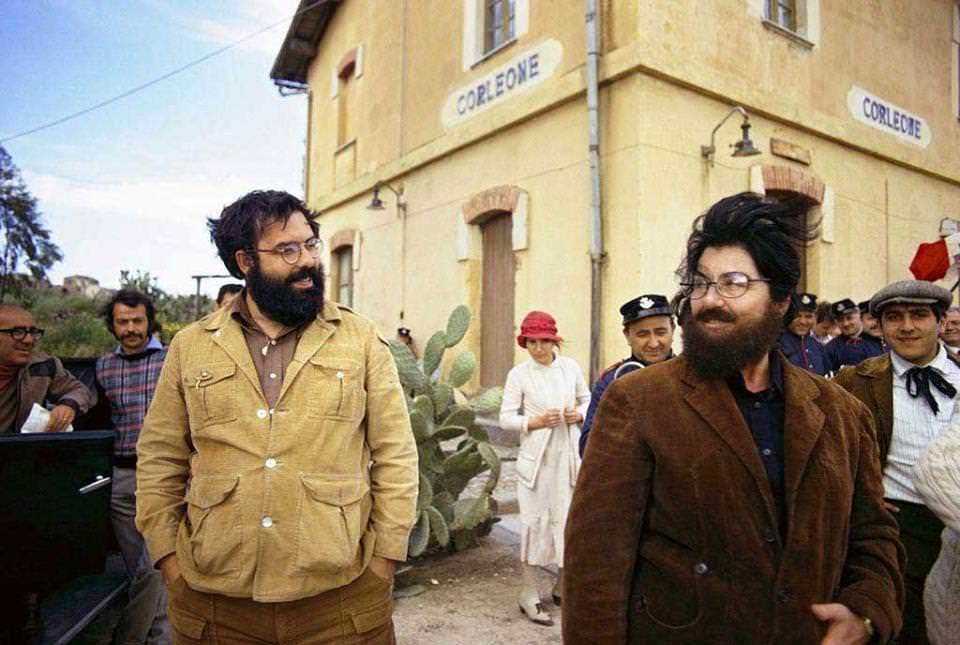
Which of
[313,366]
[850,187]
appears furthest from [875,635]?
[850,187]

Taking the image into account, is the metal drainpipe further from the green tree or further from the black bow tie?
the green tree

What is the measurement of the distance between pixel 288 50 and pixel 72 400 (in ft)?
45.3

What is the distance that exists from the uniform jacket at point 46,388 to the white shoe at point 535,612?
2.61 metres

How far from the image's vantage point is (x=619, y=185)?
7.55m

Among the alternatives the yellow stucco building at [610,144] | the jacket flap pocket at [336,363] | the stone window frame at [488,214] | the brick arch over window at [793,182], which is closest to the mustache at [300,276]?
the jacket flap pocket at [336,363]

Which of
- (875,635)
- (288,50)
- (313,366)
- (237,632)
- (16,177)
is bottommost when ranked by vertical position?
(237,632)

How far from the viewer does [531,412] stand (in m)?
4.27

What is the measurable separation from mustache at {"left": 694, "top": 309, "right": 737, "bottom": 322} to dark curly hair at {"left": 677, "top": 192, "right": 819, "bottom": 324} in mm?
137

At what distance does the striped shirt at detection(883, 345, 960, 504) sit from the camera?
111 inches

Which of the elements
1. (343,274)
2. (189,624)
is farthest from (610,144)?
(343,274)

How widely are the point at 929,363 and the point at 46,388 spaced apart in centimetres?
415

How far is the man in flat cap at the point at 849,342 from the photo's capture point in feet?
21.0

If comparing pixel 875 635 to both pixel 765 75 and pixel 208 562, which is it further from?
pixel 765 75

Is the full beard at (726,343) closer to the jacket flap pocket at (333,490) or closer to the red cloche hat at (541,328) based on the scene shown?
the jacket flap pocket at (333,490)
